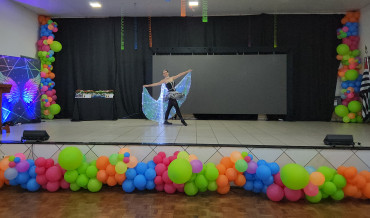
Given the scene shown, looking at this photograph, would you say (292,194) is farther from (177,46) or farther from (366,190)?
(177,46)

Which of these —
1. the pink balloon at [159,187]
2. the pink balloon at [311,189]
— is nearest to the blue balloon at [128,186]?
the pink balloon at [159,187]

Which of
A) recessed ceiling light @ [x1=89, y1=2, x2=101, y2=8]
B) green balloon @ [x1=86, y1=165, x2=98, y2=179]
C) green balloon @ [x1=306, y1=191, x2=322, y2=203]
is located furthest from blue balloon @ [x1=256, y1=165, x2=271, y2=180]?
recessed ceiling light @ [x1=89, y1=2, x2=101, y2=8]

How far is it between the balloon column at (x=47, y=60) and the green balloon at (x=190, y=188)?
666cm

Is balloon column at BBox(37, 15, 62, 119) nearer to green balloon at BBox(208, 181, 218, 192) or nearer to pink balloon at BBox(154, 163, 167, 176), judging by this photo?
pink balloon at BBox(154, 163, 167, 176)

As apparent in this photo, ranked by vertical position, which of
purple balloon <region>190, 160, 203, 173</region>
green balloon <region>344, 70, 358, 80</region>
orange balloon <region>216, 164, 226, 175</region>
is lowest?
orange balloon <region>216, 164, 226, 175</region>

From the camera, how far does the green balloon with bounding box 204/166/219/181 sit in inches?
113

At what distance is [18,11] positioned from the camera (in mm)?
7504

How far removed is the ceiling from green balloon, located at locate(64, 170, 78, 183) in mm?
5633

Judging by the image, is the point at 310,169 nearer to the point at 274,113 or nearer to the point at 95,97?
the point at 274,113

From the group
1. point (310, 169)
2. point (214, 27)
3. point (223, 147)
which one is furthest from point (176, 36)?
point (310, 169)

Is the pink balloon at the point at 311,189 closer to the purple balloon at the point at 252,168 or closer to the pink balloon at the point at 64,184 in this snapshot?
the purple balloon at the point at 252,168

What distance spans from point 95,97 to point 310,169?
633 cm

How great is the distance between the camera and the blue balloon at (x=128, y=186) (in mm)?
2967

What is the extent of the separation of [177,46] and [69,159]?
21.0 feet
